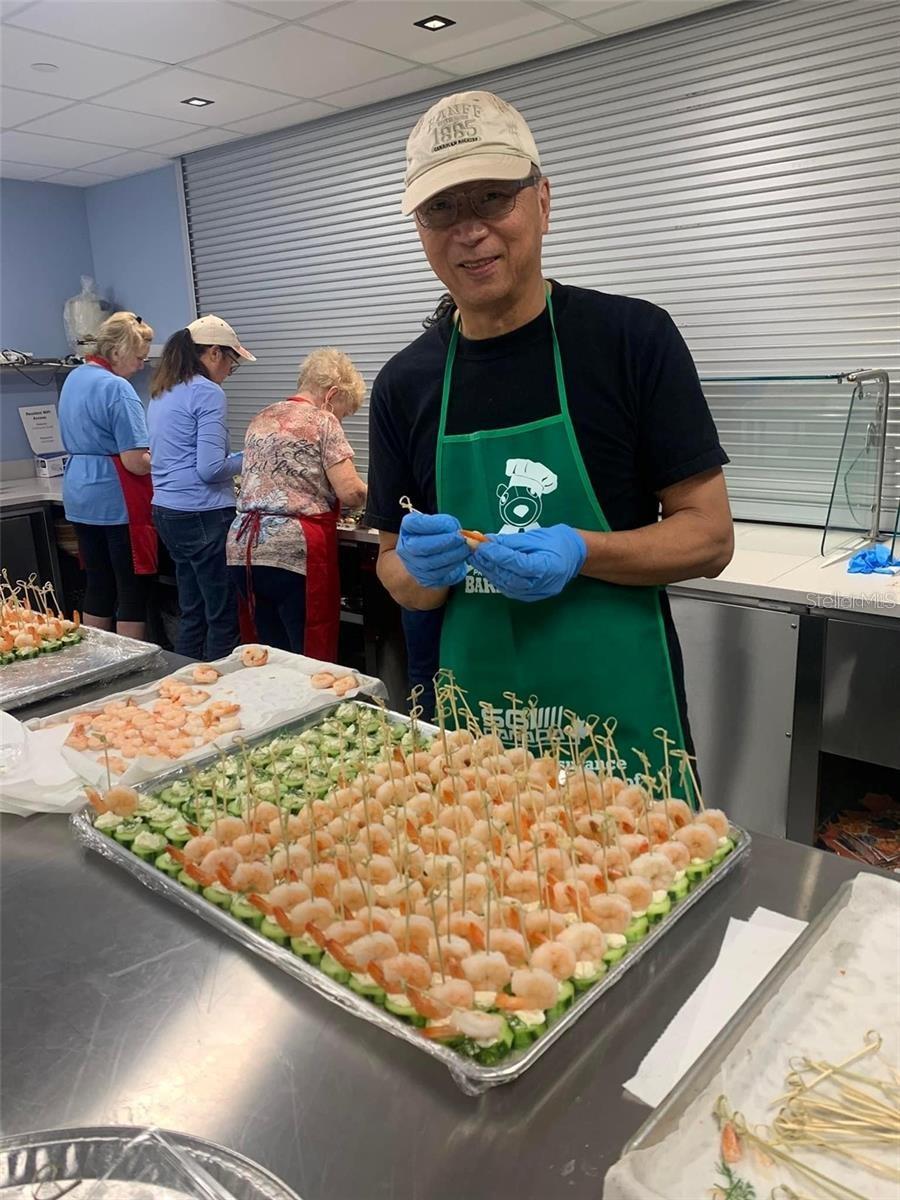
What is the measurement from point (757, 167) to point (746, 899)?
10.4 ft

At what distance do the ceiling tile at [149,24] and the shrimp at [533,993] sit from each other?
11.6 feet

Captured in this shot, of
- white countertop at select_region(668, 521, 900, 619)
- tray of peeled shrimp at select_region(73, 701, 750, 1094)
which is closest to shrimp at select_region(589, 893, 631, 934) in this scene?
tray of peeled shrimp at select_region(73, 701, 750, 1094)

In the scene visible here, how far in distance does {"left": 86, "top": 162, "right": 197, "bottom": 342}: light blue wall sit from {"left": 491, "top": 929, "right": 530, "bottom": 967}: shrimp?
5859 mm

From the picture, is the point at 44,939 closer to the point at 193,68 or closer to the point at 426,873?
the point at 426,873

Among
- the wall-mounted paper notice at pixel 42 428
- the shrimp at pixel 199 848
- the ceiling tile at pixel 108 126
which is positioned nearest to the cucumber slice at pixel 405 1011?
the shrimp at pixel 199 848

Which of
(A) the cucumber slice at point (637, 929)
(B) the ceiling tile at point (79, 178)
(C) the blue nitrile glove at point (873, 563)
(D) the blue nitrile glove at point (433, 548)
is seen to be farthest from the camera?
(B) the ceiling tile at point (79, 178)

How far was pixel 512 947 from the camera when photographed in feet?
3.58

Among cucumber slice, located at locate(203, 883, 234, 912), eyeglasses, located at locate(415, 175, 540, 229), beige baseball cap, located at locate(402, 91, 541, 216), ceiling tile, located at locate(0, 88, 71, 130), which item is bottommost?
cucumber slice, located at locate(203, 883, 234, 912)

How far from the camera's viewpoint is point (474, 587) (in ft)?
6.27

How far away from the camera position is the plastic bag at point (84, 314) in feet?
21.0

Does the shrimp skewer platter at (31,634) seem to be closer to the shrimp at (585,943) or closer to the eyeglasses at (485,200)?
the eyeglasses at (485,200)

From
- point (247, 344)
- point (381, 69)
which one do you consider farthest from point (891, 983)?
point (247, 344)

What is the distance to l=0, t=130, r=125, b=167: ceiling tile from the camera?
16.8 ft

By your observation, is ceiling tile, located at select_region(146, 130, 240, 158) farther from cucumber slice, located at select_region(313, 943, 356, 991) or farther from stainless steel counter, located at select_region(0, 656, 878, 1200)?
cucumber slice, located at select_region(313, 943, 356, 991)
